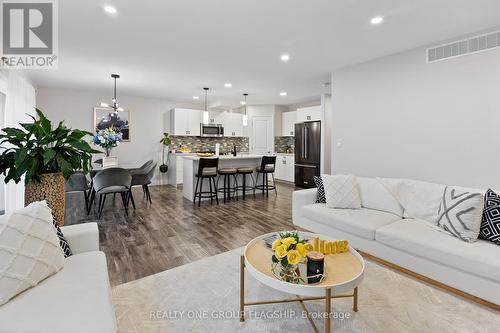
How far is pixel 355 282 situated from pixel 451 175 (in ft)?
8.66

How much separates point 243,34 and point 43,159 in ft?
8.12

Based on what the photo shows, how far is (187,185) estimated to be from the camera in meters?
5.63

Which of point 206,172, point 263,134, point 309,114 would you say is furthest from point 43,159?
point 263,134

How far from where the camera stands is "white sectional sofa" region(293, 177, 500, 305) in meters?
1.96

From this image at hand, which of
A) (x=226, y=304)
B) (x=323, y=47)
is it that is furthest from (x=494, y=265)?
(x=323, y=47)

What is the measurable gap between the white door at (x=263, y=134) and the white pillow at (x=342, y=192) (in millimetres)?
5298

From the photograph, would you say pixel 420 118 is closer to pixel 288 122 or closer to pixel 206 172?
pixel 206 172

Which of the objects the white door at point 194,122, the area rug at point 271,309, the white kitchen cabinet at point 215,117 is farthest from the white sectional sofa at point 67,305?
the white kitchen cabinet at point 215,117

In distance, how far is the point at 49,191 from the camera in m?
2.13

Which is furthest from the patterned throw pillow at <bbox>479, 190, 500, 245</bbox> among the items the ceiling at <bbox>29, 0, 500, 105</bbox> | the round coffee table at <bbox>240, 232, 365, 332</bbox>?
the ceiling at <bbox>29, 0, 500, 105</bbox>

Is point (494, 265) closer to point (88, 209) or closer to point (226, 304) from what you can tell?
point (226, 304)

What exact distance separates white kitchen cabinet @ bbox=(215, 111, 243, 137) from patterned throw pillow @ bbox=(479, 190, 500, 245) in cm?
700

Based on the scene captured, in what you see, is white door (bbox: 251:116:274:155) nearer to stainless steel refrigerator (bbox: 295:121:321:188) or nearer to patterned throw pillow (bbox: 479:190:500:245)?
stainless steel refrigerator (bbox: 295:121:321:188)

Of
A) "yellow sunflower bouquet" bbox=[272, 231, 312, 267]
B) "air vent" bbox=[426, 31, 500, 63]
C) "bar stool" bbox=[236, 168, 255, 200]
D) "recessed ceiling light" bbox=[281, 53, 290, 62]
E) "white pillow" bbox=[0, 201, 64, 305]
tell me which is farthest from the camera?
"bar stool" bbox=[236, 168, 255, 200]
